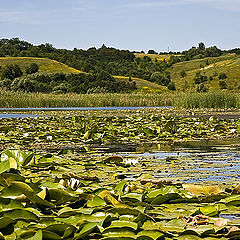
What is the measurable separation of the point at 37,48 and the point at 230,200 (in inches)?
4030

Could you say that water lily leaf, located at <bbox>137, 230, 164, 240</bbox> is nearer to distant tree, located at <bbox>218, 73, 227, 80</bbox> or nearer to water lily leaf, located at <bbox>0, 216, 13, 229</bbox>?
water lily leaf, located at <bbox>0, 216, 13, 229</bbox>

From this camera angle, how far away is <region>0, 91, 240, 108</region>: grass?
2742 cm

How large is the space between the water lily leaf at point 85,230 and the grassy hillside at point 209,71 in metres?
71.1

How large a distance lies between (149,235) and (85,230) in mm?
355

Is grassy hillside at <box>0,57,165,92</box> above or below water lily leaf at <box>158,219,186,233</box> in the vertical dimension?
above

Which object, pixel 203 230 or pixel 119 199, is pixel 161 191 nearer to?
pixel 119 199

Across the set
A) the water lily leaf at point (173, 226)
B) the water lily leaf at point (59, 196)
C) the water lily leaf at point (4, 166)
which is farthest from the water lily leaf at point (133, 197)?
the water lily leaf at point (4, 166)

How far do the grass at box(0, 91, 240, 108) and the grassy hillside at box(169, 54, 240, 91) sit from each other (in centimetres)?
3959

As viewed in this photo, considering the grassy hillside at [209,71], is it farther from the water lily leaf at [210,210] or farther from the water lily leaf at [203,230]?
the water lily leaf at [203,230]

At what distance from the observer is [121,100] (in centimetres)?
3369

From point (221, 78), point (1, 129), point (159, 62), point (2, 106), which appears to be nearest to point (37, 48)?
point (159, 62)

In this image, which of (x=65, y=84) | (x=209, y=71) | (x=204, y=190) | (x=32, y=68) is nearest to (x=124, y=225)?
(x=204, y=190)

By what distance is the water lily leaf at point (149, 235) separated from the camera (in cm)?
241

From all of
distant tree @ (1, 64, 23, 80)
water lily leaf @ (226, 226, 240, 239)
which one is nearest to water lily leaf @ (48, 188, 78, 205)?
water lily leaf @ (226, 226, 240, 239)
